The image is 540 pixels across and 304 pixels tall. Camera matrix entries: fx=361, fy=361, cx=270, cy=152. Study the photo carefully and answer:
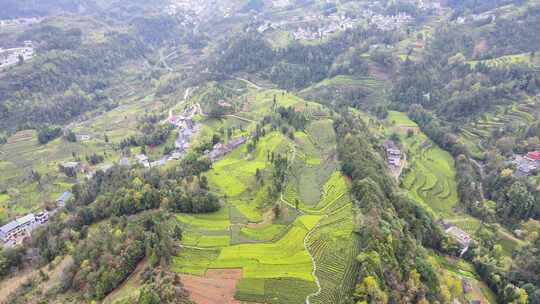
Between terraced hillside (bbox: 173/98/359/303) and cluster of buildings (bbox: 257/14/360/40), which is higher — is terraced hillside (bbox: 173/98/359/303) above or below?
below

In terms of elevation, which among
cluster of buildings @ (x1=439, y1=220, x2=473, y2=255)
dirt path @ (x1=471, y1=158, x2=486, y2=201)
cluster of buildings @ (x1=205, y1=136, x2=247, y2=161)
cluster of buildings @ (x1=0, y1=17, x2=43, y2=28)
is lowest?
dirt path @ (x1=471, y1=158, x2=486, y2=201)

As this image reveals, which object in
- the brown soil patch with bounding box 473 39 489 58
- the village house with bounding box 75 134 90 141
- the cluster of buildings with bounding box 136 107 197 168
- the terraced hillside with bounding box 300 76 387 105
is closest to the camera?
the cluster of buildings with bounding box 136 107 197 168

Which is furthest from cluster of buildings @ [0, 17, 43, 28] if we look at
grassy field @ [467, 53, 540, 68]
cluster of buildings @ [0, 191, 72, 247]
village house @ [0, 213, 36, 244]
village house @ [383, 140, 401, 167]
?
grassy field @ [467, 53, 540, 68]

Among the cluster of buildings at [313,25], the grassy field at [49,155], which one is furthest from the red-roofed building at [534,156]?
the cluster of buildings at [313,25]

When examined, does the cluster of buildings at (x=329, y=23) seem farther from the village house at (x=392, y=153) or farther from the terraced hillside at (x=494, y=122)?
the village house at (x=392, y=153)

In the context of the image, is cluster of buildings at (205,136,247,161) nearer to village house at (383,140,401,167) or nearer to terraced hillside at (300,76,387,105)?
village house at (383,140,401,167)

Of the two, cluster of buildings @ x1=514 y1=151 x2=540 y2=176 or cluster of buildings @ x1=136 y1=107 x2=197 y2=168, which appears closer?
cluster of buildings @ x1=514 y1=151 x2=540 y2=176

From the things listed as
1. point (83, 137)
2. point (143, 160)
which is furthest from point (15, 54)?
point (143, 160)

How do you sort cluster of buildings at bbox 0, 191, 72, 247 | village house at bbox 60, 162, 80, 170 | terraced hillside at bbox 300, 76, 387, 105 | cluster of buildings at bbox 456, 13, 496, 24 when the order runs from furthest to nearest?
cluster of buildings at bbox 456, 13, 496, 24, terraced hillside at bbox 300, 76, 387, 105, village house at bbox 60, 162, 80, 170, cluster of buildings at bbox 0, 191, 72, 247
